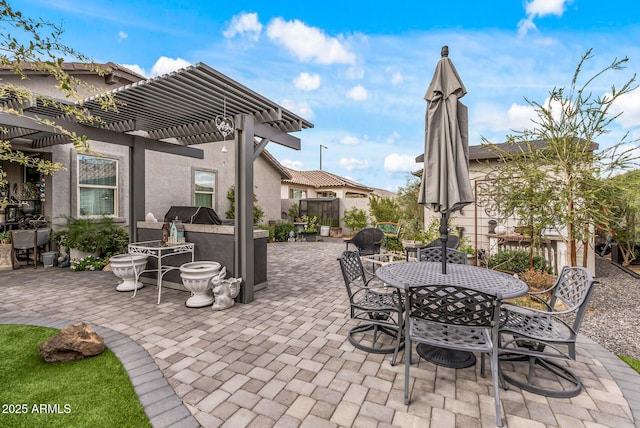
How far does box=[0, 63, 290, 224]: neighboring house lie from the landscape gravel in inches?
241

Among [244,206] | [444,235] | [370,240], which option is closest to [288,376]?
[444,235]

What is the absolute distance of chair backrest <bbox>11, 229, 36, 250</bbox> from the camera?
22.0ft

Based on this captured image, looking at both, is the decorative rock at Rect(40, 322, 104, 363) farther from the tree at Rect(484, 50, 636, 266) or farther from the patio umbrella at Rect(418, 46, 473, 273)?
the tree at Rect(484, 50, 636, 266)

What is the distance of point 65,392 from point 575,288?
444 cm

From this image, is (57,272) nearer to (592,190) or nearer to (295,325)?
(295,325)

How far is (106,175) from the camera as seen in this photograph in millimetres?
8031

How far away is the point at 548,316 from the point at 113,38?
304 inches

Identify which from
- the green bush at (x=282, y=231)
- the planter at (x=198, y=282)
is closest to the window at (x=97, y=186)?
the planter at (x=198, y=282)

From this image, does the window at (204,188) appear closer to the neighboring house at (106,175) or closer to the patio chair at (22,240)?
the neighboring house at (106,175)

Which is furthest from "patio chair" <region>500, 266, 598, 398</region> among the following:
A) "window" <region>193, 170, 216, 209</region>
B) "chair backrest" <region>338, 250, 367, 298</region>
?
"window" <region>193, 170, 216, 209</region>

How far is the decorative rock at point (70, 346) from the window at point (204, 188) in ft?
25.5

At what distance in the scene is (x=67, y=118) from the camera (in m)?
5.38

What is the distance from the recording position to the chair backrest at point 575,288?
241cm

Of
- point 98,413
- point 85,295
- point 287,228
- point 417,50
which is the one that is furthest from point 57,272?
point 417,50
